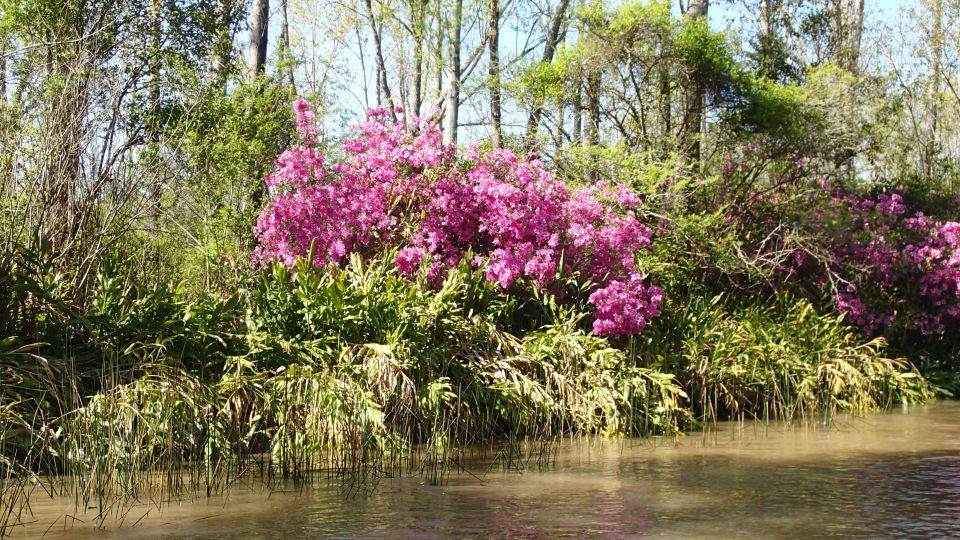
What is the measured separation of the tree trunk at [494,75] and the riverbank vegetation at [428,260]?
0.19 m

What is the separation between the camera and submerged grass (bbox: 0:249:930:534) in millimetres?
7625

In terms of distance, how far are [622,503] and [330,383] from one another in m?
2.73

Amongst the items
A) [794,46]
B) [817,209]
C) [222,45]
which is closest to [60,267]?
[222,45]

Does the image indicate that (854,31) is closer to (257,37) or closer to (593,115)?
(593,115)

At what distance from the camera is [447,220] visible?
467 inches

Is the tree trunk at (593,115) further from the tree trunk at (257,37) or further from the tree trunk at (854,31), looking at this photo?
the tree trunk at (854,31)

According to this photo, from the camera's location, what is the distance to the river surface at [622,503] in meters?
6.35

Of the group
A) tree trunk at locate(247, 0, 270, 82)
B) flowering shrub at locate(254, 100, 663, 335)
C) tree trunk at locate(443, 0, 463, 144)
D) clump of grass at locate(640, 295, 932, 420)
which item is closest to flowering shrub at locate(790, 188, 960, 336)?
clump of grass at locate(640, 295, 932, 420)

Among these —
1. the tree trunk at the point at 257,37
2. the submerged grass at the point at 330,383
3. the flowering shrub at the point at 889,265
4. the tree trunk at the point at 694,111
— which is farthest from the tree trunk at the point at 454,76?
the submerged grass at the point at 330,383

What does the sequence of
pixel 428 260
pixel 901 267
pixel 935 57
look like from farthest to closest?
1. pixel 935 57
2. pixel 901 267
3. pixel 428 260

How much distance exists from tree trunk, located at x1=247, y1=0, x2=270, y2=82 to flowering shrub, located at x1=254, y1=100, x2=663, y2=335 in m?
5.40

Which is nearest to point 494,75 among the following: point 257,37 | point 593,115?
point 593,115

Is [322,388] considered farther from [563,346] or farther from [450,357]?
[563,346]

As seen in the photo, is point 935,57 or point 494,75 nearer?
point 494,75
